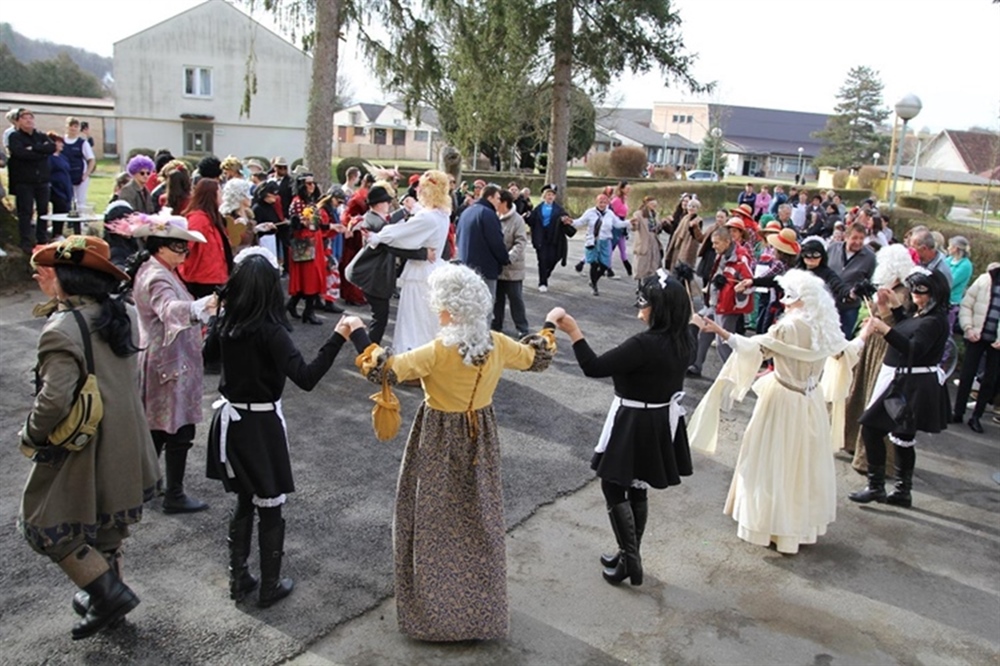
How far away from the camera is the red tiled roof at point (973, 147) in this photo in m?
71.6

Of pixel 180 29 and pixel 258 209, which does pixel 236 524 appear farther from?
pixel 180 29

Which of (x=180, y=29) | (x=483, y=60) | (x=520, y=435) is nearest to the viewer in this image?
(x=520, y=435)

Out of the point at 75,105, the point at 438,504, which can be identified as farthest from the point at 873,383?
the point at 75,105

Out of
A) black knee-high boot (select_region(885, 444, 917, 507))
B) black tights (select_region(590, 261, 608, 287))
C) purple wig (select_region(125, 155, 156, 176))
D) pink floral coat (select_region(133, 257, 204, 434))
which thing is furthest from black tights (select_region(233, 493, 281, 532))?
black tights (select_region(590, 261, 608, 287))

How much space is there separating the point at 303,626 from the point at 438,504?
964mm

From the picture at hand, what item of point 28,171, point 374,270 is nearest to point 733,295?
point 374,270

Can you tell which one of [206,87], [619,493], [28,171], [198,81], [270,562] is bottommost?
[270,562]

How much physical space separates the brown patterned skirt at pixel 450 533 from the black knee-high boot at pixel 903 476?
12.5 feet

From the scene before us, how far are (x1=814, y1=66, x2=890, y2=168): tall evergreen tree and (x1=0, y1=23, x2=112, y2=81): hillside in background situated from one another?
217ft

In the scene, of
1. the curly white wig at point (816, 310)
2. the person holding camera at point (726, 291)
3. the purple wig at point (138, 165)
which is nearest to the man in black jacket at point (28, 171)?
the purple wig at point (138, 165)

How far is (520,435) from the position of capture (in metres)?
6.84

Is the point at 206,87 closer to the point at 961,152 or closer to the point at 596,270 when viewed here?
the point at 596,270

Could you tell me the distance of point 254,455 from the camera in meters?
3.87

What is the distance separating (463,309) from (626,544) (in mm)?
1851
